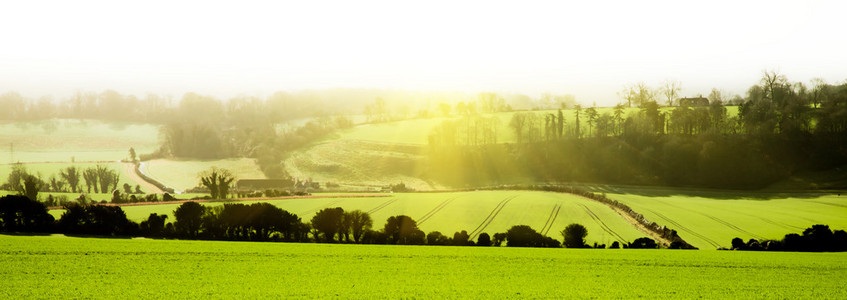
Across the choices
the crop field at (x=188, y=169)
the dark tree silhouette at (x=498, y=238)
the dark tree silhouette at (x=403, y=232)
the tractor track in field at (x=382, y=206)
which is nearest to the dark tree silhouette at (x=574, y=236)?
the dark tree silhouette at (x=498, y=238)

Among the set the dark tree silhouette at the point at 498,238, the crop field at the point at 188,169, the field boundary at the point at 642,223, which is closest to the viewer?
the dark tree silhouette at the point at 498,238

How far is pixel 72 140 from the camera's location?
5620 inches

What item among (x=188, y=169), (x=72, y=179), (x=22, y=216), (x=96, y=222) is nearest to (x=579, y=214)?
(x=96, y=222)

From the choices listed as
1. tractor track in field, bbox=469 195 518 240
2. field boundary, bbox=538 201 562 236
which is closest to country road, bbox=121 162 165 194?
tractor track in field, bbox=469 195 518 240

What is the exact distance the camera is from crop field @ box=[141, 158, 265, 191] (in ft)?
341

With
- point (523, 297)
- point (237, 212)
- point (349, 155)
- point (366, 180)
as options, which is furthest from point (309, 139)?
point (523, 297)

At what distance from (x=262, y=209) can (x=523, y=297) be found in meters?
24.1

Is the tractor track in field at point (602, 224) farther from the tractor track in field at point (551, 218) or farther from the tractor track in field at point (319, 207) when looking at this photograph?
the tractor track in field at point (319, 207)

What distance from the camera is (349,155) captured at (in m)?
128

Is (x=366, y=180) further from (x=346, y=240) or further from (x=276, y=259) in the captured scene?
(x=276, y=259)

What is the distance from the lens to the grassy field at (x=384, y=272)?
19531 mm

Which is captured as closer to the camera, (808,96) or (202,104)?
(808,96)

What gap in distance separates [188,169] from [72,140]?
51.3 metres

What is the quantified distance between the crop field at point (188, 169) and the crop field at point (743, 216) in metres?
82.1
